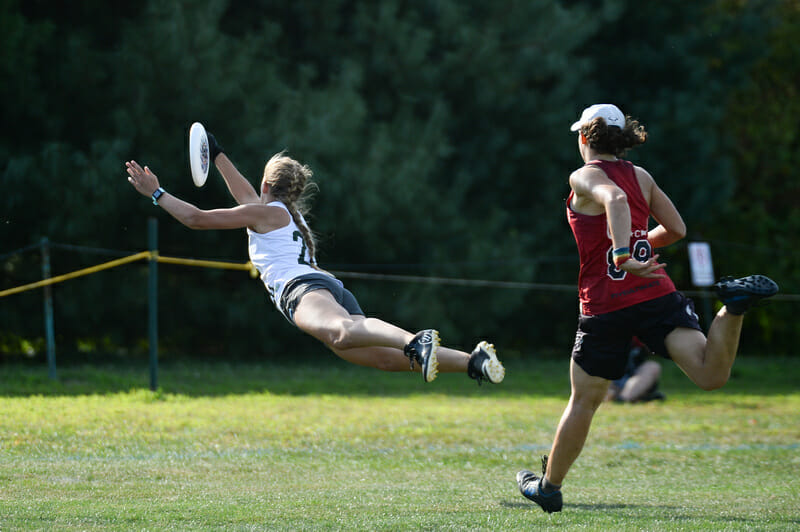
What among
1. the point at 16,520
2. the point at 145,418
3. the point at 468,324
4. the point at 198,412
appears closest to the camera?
the point at 16,520

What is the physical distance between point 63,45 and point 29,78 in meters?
0.94

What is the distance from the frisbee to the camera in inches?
248

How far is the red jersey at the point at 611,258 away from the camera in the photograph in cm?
488

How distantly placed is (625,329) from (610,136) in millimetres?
1015

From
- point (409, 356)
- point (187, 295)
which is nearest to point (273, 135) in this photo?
point (187, 295)

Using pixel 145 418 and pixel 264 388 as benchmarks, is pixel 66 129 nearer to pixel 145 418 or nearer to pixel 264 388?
pixel 264 388

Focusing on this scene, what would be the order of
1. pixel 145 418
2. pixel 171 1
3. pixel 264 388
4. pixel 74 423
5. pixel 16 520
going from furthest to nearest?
pixel 171 1, pixel 264 388, pixel 145 418, pixel 74 423, pixel 16 520

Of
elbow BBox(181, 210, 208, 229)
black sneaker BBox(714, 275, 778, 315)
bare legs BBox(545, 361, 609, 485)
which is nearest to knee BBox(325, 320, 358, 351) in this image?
elbow BBox(181, 210, 208, 229)

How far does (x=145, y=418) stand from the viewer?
9.46 meters

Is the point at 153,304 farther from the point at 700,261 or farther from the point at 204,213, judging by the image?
the point at 700,261

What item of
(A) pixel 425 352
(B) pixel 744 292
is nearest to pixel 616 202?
(B) pixel 744 292

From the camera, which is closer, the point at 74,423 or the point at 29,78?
the point at 74,423

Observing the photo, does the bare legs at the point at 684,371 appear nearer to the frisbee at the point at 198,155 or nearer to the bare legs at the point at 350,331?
the bare legs at the point at 350,331

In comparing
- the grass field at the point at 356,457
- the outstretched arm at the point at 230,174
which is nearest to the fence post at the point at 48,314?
the grass field at the point at 356,457
